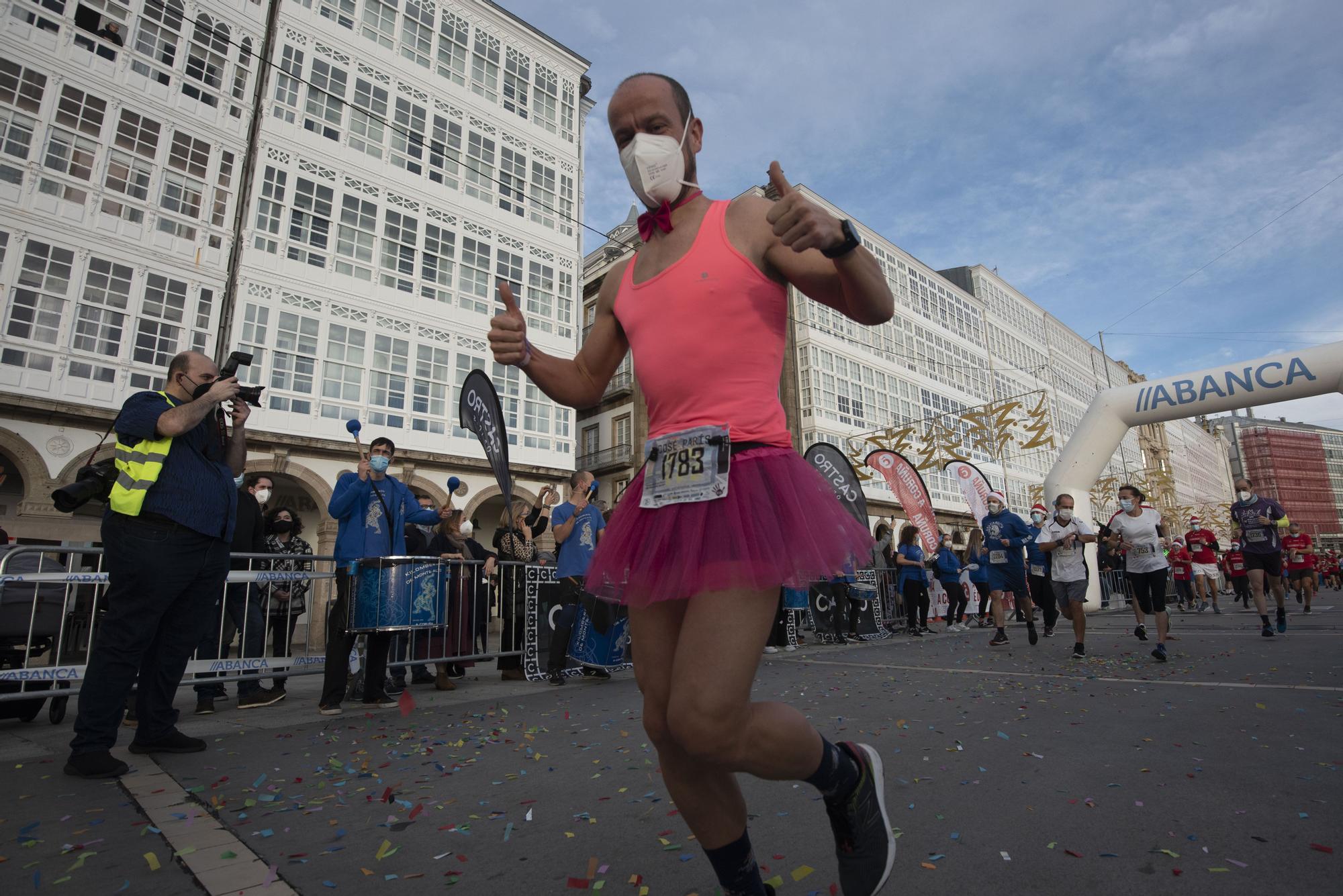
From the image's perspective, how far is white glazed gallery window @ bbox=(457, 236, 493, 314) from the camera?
2225 centimetres

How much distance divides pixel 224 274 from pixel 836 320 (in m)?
25.5

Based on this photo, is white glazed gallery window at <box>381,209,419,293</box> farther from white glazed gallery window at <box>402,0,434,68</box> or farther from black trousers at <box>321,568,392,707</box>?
black trousers at <box>321,568,392,707</box>

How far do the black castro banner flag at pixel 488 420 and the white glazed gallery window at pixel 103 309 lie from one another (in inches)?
596

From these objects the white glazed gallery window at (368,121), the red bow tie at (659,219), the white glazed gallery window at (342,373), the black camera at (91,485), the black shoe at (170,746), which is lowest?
the black shoe at (170,746)

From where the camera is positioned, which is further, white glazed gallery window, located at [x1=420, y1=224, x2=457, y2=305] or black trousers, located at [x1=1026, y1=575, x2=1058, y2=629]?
white glazed gallery window, located at [x1=420, y1=224, x2=457, y2=305]

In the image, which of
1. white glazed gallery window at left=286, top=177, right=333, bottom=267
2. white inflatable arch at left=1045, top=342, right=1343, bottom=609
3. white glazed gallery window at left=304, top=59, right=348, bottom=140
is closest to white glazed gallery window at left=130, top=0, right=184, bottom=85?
white glazed gallery window at left=304, top=59, right=348, bottom=140

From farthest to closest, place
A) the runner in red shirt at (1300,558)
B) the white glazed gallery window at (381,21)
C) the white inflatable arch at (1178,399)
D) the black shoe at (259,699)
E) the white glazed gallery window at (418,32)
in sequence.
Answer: the white glazed gallery window at (418,32) → the white glazed gallery window at (381,21) → the runner in red shirt at (1300,558) → the white inflatable arch at (1178,399) → the black shoe at (259,699)

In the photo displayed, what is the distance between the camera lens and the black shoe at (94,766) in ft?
10.6

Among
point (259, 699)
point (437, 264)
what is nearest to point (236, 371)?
point (259, 699)

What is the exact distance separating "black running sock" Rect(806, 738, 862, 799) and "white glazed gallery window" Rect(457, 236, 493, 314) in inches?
873

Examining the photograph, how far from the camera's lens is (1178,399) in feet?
49.3

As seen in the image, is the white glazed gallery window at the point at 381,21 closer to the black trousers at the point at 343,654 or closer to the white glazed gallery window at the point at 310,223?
the white glazed gallery window at the point at 310,223

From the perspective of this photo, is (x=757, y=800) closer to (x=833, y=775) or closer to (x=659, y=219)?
(x=833, y=775)

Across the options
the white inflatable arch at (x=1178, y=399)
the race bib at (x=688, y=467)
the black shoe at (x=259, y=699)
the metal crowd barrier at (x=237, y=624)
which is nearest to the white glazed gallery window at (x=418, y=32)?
the metal crowd barrier at (x=237, y=624)
